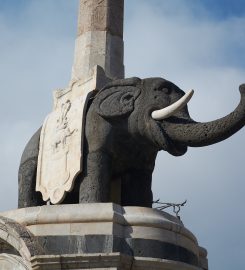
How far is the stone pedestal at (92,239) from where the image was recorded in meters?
11.8

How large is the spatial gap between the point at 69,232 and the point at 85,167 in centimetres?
155

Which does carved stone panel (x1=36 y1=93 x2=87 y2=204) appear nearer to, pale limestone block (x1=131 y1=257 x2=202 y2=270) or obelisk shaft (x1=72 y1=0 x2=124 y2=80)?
obelisk shaft (x1=72 y1=0 x2=124 y2=80)

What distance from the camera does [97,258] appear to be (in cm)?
1171

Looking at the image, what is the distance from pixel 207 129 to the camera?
12867 millimetres

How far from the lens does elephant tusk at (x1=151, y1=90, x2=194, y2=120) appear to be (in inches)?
516

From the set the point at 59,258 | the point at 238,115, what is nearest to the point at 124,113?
the point at 238,115

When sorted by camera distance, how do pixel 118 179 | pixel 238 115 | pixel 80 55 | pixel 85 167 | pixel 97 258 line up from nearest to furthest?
pixel 97 258
pixel 238 115
pixel 85 167
pixel 118 179
pixel 80 55

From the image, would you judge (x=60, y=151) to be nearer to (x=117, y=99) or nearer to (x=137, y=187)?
(x=117, y=99)

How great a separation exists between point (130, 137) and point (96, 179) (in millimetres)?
1014

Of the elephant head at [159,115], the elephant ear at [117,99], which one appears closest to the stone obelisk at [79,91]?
the elephant ear at [117,99]

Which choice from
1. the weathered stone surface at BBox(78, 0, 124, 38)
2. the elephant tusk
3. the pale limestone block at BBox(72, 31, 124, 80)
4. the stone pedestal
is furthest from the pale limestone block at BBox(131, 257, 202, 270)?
the weathered stone surface at BBox(78, 0, 124, 38)

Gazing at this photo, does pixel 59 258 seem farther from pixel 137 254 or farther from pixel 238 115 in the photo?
pixel 238 115

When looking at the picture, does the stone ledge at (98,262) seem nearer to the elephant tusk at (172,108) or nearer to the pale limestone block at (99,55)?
the elephant tusk at (172,108)

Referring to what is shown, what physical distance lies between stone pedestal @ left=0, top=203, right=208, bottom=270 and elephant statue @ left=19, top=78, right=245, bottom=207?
852 millimetres
